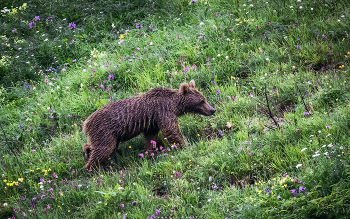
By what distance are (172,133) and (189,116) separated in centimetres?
89

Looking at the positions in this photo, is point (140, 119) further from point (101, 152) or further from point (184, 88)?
→ point (184, 88)

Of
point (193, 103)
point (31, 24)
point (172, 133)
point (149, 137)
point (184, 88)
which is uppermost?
point (31, 24)

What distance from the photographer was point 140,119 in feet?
18.9

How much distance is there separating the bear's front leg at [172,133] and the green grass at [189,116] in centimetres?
20

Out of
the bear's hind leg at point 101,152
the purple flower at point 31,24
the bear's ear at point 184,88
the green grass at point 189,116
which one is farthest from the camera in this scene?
the purple flower at point 31,24

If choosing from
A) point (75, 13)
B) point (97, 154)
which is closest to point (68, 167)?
point (97, 154)

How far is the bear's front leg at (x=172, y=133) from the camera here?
5.73 metres

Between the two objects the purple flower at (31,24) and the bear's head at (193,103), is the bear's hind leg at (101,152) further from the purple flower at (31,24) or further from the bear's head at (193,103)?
the purple flower at (31,24)

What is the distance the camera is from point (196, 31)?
8352 mm

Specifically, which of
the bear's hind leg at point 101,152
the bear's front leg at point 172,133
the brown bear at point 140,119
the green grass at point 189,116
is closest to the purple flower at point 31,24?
the green grass at point 189,116

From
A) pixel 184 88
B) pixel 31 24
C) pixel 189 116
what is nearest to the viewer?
pixel 184 88

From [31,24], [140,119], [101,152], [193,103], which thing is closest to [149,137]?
[140,119]

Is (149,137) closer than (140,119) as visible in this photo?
No

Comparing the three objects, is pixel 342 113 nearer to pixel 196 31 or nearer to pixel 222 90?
pixel 222 90
